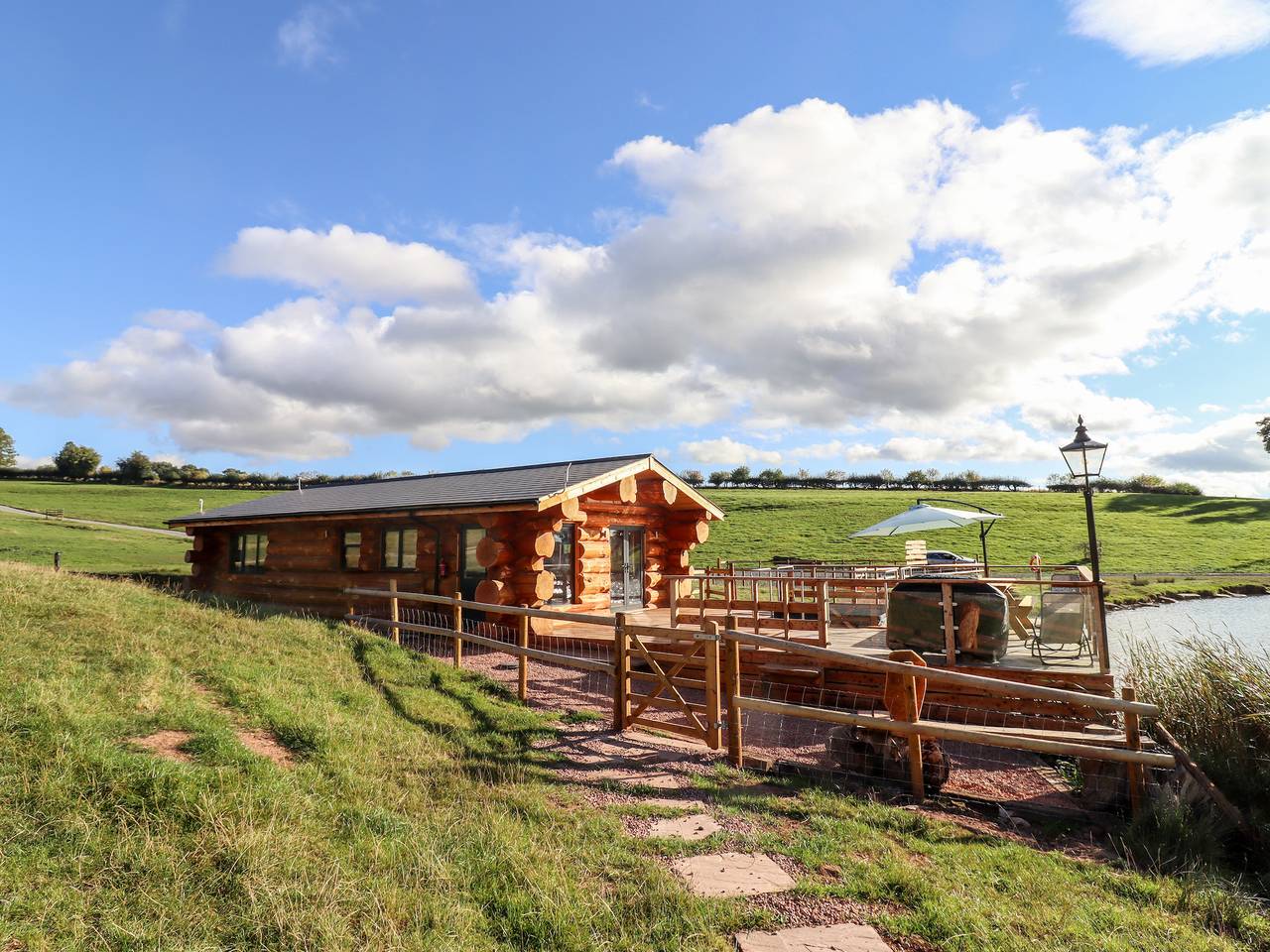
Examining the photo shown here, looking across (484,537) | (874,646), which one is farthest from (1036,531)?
(484,537)

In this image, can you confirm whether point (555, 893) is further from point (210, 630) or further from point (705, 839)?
point (210, 630)

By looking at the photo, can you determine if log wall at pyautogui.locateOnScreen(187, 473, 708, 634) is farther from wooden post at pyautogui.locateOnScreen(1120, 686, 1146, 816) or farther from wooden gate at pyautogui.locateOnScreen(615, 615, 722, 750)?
wooden post at pyautogui.locateOnScreen(1120, 686, 1146, 816)

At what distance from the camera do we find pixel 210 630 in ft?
34.3

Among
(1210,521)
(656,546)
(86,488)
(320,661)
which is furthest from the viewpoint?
(86,488)

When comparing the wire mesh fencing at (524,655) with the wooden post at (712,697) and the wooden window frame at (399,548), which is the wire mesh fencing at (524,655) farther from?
the wooden post at (712,697)

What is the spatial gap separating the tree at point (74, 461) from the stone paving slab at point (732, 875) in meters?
81.2

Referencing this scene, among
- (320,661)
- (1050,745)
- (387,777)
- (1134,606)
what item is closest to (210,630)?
(320,661)

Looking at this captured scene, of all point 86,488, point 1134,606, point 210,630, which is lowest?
point 1134,606

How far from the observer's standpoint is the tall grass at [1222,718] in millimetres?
7016

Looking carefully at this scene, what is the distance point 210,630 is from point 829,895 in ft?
32.0

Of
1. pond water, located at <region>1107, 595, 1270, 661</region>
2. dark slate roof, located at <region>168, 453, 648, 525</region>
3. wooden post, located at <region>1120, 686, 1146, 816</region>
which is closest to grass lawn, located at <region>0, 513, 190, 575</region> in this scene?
dark slate roof, located at <region>168, 453, 648, 525</region>

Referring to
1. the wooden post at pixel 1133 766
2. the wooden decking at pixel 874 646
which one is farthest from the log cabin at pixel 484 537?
the wooden post at pixel 1133 766

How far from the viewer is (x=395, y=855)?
184 inches

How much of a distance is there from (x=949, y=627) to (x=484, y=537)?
903 centimetres
